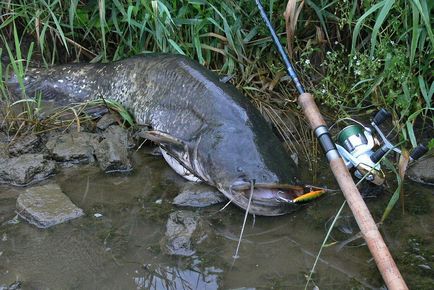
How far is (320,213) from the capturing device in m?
3.64

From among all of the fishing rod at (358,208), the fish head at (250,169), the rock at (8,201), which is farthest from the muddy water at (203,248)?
the fishing rod at (358,208)

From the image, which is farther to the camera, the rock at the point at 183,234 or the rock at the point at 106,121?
the rock at the point at 106,121

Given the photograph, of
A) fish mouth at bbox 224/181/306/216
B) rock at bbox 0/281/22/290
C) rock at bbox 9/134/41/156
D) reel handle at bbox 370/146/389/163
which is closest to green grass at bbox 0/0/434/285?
rock at bbox 9/134/41/156

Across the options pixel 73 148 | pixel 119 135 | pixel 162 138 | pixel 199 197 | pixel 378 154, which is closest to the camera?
pixel 378 154

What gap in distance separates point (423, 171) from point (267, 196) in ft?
3.88

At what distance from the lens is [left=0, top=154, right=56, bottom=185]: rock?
13.0 ft

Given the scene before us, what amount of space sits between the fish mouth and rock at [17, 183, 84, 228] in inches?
40.1

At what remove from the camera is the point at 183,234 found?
3.32m

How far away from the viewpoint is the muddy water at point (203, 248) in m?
3.06

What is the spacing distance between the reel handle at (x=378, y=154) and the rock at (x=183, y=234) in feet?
3.52

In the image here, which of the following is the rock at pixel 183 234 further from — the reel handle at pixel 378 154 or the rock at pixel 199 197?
the reel handle at pixel 378 154

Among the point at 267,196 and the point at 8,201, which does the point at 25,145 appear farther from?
the point at 267,196

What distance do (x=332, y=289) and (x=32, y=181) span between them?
7.15 feet

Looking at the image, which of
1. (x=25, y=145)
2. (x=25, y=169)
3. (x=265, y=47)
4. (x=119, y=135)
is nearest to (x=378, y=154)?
(x=265, y=47)
